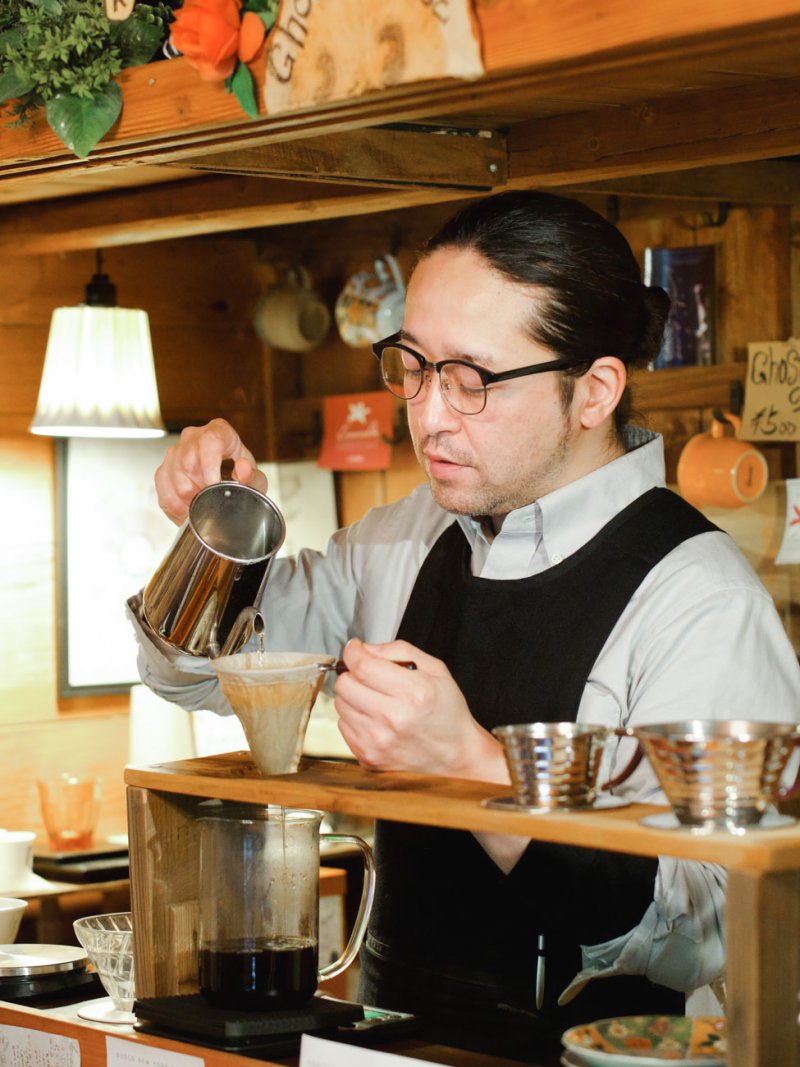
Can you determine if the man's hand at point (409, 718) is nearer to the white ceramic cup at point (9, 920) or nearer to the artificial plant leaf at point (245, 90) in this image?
the artificial plant leaf at point (245, 90)

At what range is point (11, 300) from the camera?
4.44 meters

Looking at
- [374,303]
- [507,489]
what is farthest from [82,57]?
[374,303]

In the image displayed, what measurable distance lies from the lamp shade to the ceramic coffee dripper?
298 centimetres

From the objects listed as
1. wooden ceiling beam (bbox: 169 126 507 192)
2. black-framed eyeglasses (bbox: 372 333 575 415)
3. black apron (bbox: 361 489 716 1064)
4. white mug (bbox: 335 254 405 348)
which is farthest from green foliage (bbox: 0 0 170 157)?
white mug (bbox: 335 254 405 348)

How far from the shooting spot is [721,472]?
11.4ft

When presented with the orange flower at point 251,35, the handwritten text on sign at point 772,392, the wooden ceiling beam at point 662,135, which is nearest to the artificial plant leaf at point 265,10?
the orange flower at point 251,35

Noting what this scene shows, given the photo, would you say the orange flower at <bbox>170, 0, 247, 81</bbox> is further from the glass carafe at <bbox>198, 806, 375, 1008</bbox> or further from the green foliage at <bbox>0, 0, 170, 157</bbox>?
the glass carafe at <bbox>198, 806, 375, 1008</bbox>

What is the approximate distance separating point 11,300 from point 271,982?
10.3 feet

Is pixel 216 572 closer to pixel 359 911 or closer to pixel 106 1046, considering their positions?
pixel 359 911

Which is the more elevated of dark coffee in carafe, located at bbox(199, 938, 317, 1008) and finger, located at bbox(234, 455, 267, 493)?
finger, located at bbox(234, 455, 267, 493)

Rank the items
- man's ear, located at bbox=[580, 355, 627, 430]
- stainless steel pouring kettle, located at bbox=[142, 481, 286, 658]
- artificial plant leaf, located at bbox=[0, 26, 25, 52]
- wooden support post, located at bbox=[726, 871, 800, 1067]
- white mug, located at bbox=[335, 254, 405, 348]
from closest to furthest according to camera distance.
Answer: wooden support post, located at bbox=[726, 871, 800, 1067], stainless steel pouring kettle, located at bbox=[142, 481, 286, 658], man's ear, located at bbox=[580, 355, 627, 430], artificial plant leaf, located at bbox=[0, 26, 25, 52], white mug, located at bbox=[335, 254, 405, 348]

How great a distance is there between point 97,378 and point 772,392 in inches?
66.9

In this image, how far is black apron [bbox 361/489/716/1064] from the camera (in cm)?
185

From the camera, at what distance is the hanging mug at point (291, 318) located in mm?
4586
